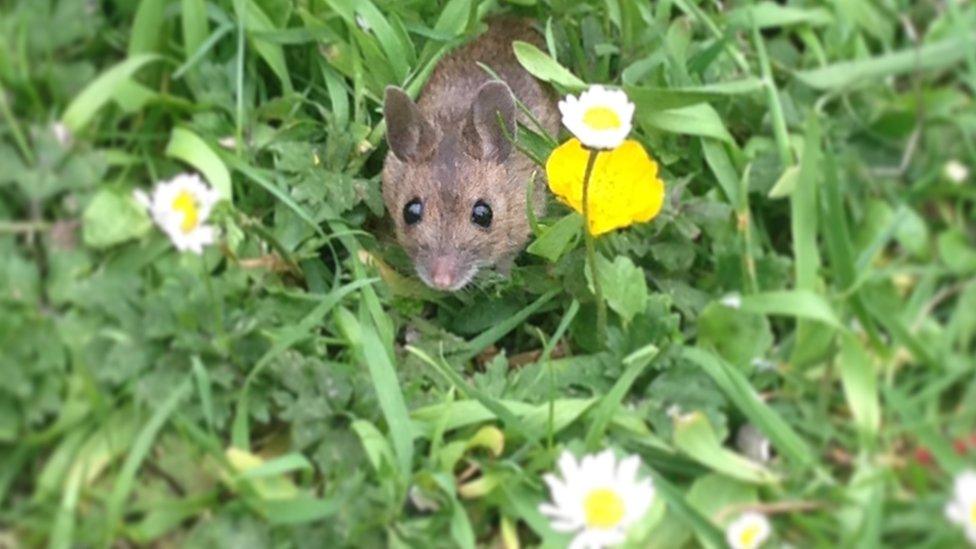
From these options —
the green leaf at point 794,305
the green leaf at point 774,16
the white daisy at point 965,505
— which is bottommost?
the white daisy at point 965,505

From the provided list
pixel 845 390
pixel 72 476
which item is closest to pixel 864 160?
pixel 845 390

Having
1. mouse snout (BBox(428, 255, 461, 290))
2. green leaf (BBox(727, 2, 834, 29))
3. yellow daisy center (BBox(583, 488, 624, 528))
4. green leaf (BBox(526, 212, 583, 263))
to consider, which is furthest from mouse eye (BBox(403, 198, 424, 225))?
yellow daisy center (BBox(583, 488, 624, 528))

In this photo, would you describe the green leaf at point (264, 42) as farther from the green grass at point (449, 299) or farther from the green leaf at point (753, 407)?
the green leaf at point (753, 407)

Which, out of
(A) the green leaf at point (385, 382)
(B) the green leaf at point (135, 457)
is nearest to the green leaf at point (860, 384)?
(A) the green leaf at point (385, 382)

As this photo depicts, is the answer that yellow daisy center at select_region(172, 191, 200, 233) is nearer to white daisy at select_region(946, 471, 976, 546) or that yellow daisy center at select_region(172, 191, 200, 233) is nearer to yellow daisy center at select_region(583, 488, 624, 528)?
yellow daisy center at select_region(583, 488, 624, 528)

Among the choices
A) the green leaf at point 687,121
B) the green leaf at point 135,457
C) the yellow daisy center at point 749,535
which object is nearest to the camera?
the green leaf at point 135,457

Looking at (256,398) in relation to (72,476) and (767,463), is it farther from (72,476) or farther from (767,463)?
(767,463)
